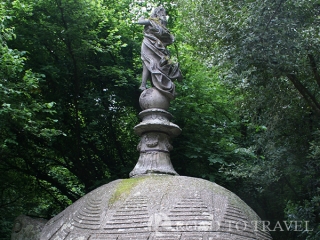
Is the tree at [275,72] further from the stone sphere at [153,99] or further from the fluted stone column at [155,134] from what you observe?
the fluted stone column at [155,134]

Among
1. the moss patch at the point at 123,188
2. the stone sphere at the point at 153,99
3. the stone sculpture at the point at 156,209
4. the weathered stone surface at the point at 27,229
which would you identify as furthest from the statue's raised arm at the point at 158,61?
the weathered stone surface at the point at 27,229

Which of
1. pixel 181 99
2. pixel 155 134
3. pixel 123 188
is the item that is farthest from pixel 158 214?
pixel 181 99

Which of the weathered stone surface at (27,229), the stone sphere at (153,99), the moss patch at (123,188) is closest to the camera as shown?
the moss patch at (123,188)

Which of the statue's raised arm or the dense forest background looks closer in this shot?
the statue's raised arm

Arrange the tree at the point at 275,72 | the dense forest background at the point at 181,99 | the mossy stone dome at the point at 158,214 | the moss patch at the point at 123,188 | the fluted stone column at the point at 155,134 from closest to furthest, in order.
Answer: the mossy stone dome at the point at 158,214 → the moss patch at the point at 123,188 → the fluted stone column at the point at 155,134 → the tree at the point at 275,72 → the dense forest background at the point at 181,99

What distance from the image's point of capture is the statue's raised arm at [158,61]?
5340 millimetres

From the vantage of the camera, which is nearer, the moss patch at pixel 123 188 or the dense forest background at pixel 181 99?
the moss patch at pixel 123 188

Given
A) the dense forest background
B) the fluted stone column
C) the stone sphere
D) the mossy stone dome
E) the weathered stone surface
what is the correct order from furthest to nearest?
the dense forest background < the stone sphere < the fluted stone column < the weathered stone surface < the mossy stone dome

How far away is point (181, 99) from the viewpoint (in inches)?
365

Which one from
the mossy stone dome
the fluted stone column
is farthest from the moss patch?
the fluted stone column

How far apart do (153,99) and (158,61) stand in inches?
22.3

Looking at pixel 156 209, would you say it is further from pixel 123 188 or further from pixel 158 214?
pixel 123 188

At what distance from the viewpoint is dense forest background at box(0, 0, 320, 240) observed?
623 cm

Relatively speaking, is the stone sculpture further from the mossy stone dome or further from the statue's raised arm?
the statue's raised arm
